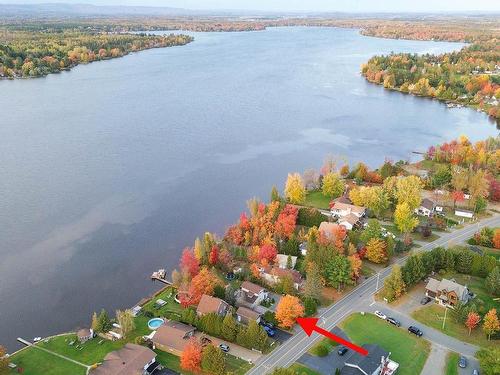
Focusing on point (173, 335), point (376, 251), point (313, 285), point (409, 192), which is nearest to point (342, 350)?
point (313, 285)

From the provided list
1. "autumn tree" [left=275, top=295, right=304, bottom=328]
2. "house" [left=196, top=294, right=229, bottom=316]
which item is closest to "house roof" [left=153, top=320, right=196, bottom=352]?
"house" [left=196, top=294, right=229, bottom=316]

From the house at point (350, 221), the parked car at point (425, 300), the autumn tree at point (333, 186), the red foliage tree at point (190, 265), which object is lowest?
the parked car at point (425, 300)

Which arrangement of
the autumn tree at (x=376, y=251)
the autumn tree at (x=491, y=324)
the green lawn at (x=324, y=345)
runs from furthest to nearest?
the autumn tree at (x=376, y=251), the autumn tree at (x=491, y=324), the green lawn at (x=324, y=345)

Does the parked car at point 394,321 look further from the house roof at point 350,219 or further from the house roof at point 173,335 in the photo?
the house roof at point 173,335

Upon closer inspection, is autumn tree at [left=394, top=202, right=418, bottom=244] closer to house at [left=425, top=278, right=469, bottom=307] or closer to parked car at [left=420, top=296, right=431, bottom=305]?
house at [left=425, top=278, right=469, bottom=307]

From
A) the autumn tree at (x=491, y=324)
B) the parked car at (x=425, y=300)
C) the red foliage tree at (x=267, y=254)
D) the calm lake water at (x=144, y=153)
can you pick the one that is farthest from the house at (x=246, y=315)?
the autumn tree at (x=491, y=324)

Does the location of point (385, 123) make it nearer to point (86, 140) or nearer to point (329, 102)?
point (329, 102)
